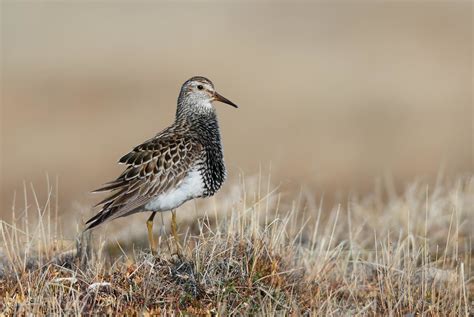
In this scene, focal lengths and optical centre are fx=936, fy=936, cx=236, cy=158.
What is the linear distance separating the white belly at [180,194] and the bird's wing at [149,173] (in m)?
0.04

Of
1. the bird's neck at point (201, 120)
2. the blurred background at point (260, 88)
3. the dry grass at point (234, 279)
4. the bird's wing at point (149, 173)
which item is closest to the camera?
the dry grass at point (234, 279)

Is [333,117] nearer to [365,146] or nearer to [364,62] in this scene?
[365,146]

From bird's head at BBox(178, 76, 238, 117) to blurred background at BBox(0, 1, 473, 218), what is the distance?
582cm

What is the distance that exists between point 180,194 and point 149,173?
32 cm

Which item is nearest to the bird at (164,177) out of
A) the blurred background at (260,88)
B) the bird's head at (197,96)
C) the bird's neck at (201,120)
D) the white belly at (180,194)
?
the white belly at (180,194)

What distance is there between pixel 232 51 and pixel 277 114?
19.2ft

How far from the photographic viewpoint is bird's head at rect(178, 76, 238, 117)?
880 centimetres

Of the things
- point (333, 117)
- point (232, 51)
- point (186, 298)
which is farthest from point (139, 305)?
point (232, 51)

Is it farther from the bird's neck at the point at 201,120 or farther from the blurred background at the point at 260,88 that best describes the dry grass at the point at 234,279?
the blurred background at the point at 260,88

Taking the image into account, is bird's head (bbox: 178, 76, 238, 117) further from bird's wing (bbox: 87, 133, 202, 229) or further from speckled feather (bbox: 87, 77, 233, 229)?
bird's wing (bbox: 87, 133, 202, 229)

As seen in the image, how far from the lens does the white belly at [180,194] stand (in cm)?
787

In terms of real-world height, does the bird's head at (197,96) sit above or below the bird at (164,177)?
above

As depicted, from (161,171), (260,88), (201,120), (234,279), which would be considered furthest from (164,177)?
(260,88)

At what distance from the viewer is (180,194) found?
7.89m
